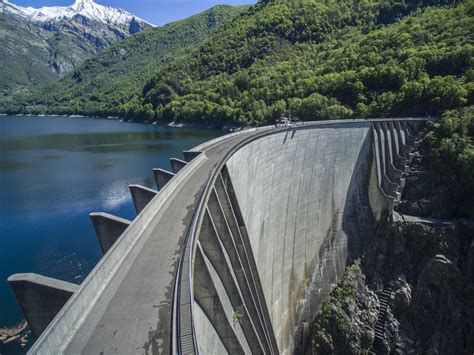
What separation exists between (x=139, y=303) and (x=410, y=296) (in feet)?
83.1

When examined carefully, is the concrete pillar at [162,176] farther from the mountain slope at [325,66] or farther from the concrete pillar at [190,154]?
the mountain slope at [325,66]

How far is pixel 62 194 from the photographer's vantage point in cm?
4381

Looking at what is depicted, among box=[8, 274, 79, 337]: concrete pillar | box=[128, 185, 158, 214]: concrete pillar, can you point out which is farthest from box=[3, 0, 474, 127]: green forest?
box=[8, 274, 79, 337]: concrete pillar

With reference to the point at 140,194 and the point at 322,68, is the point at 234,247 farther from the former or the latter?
the point at 322,68

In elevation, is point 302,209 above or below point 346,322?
above

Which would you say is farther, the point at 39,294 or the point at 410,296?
the point at 410,296

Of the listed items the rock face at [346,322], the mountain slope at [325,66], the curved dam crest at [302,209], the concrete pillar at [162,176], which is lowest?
the rock face at [346,322]

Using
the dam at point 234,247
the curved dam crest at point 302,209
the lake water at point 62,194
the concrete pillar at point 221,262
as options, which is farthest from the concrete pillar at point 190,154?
the concrete pillar at point 221,262

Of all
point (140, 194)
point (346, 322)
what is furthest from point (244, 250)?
point (346, 322)

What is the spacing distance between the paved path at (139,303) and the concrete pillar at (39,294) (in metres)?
1.06

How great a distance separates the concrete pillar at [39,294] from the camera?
415 inches

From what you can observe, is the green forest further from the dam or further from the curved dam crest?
the curved dam crest

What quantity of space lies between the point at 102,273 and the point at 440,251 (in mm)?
28434

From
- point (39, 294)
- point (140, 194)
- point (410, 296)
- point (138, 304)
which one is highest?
point (140, 194)
